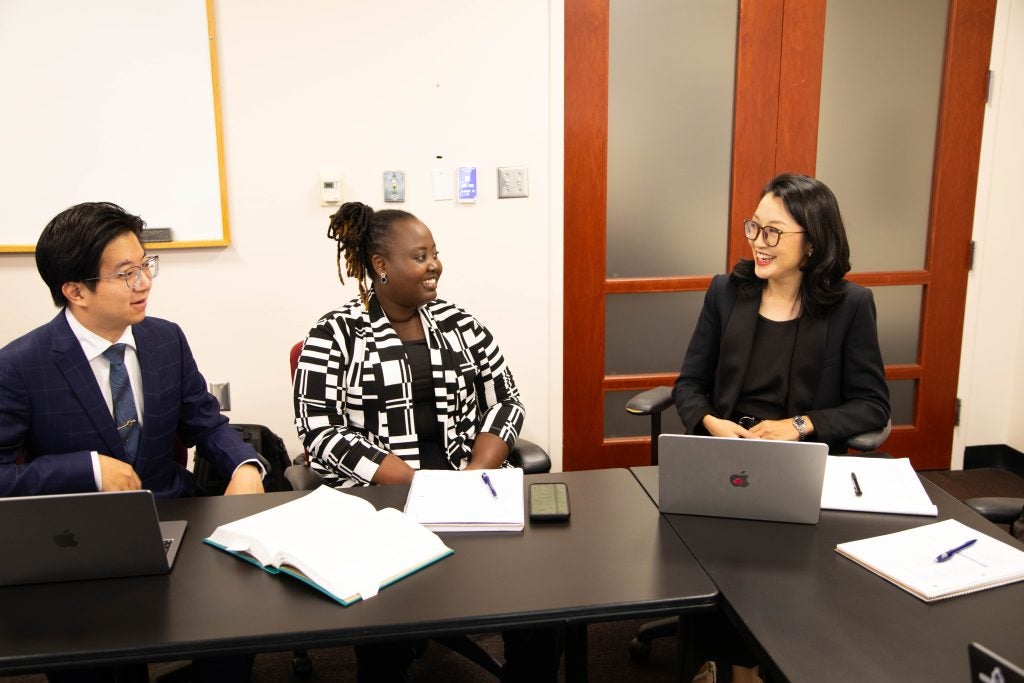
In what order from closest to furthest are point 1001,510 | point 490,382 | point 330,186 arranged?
point 1001,510 → point 490,382 → point 330,186

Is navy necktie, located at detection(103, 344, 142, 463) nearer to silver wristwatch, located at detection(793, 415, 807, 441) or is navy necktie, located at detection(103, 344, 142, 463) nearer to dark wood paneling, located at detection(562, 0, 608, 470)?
silver wristwatch, located at detection(793, 415, 807, 441)

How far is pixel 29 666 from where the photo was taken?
3.59 feet

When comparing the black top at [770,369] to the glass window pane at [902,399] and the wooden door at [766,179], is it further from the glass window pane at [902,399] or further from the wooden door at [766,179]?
the glass window pane at [902,399]

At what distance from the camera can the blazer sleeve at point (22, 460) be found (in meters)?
1.57

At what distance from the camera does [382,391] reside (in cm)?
207

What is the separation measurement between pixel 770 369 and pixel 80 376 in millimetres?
1741

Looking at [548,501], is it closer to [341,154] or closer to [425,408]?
[425,408]

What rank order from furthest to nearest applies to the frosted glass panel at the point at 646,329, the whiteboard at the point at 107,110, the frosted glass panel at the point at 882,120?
1. the frosted glass panel at the point at 646,329
2. the frosted glass panel at the point at 882,120
3. the whiteboard at the point at 107,110

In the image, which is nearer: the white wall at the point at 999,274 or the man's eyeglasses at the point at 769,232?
the man's eyeglasses at the point at 769,232

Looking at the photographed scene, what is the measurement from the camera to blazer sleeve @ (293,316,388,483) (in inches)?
77.1

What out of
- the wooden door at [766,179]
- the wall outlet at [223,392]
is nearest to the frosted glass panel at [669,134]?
the wooden door at [766,179]

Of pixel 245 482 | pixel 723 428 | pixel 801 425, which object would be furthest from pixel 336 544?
pixel 801 425

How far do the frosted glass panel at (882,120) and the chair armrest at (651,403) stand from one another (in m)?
1.54

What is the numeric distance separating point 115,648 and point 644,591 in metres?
0.79
